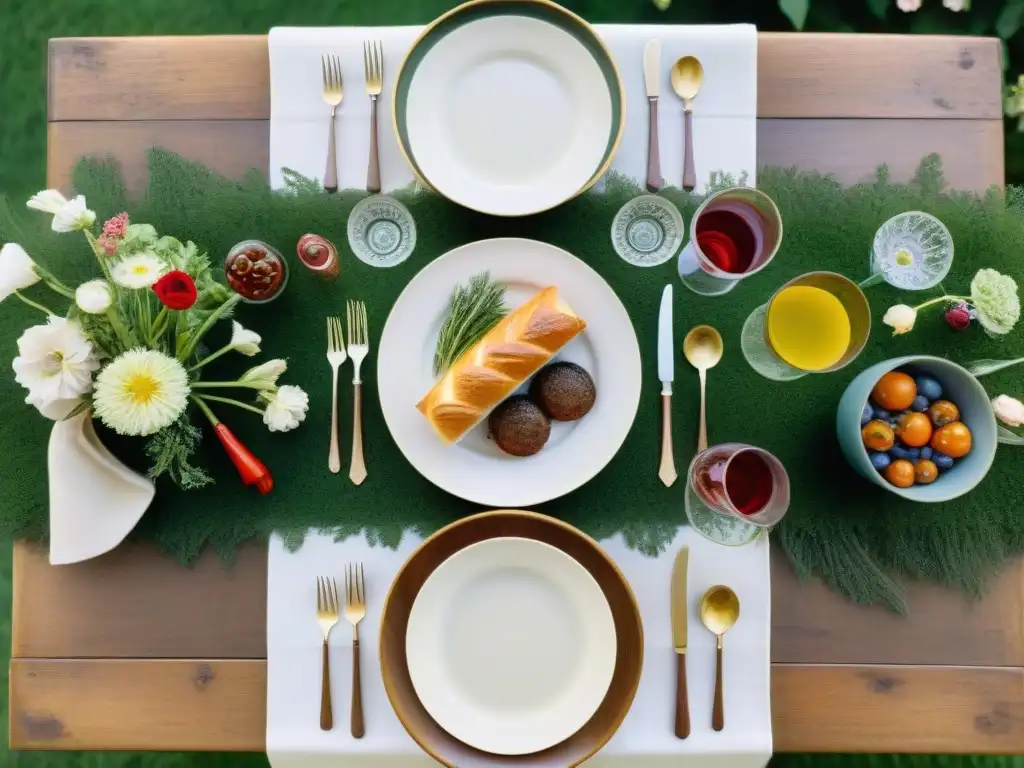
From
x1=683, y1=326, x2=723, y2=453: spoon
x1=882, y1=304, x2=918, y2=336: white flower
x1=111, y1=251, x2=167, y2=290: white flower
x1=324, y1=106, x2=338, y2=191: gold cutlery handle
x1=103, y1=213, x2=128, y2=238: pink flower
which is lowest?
x1=683, y1=326, x2=723, y2=453: spoon

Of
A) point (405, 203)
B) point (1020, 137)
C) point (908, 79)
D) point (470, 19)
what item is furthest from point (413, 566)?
point (1020, 137)

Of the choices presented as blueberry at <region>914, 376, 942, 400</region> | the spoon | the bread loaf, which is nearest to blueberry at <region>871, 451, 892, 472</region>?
blueberry at <region>914, 376, 942, 400</region>

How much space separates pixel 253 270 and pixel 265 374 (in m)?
0.15

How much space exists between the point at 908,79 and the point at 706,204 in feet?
1.50

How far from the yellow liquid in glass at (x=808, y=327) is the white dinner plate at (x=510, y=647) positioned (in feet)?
1.38

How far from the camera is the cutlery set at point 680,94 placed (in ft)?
3.59

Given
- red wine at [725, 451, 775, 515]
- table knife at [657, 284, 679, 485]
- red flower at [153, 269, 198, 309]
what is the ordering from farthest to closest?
table knife at [657, 284, 679, 485], red wine at [725, 451, 775, 515], red flower at [153, 269, 198, 309]

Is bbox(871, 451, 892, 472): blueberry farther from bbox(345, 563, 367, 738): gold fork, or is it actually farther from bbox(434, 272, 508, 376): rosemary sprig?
bbox(345, 563, 367, 738): gold fork

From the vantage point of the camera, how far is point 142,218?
3.62ft

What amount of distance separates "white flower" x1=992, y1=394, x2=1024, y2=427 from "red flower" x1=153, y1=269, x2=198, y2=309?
111 cm

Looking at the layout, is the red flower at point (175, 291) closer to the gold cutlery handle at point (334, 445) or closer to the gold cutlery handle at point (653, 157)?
the gold cutlery handle at point (334, 445)

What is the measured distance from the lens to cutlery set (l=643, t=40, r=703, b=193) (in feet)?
3.59

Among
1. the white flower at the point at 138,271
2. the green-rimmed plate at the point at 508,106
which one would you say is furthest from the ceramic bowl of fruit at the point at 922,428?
the white flower at the point at 138,271

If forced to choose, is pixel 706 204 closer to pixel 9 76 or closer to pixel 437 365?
pixel 437 365
